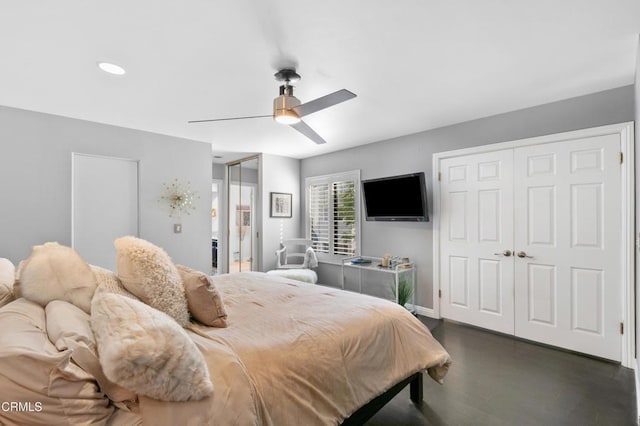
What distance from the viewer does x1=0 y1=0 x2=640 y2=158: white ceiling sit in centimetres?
180

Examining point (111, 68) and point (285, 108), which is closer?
point (285, 108)

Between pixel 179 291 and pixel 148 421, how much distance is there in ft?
2.35

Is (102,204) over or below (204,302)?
over

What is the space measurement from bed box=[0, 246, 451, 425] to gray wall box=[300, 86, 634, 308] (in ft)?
7.33

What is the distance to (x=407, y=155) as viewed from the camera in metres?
4.40

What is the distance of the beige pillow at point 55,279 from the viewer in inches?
54.4

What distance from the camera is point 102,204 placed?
3.92 m

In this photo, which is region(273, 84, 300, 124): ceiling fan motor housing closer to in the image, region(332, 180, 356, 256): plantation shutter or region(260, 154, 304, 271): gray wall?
region(332, 180, 356, 256): plantation shutter

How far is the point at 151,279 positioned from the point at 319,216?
422cm

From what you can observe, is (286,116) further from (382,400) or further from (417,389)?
(417,389)

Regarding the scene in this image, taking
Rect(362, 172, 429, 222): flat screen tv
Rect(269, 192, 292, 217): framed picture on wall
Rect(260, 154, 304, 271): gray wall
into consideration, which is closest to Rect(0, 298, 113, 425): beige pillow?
Rect(362, 172, 429, 222): flat screen tv

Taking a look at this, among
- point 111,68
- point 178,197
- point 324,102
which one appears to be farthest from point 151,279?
point 178,197

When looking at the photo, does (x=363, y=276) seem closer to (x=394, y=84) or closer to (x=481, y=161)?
(x=481, y=161)

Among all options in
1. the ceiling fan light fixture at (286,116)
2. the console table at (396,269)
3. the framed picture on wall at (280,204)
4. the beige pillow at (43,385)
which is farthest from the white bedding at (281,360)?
the framed picture on wall at (280,204)
